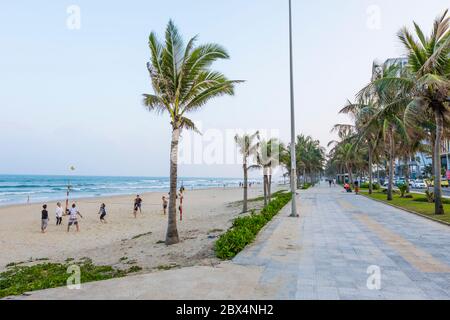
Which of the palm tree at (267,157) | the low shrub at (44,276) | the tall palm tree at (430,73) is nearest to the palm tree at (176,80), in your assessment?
the low shrub at (44,276)

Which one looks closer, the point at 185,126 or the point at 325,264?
the point at 325,264

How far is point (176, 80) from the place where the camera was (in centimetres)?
1074

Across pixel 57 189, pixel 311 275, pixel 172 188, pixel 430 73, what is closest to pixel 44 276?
pixel 172 188

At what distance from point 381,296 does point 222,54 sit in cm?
907

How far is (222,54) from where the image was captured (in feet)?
35.7

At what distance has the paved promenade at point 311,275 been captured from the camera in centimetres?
478

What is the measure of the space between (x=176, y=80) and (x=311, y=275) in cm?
800

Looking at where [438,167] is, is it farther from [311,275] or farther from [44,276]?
[44,276]

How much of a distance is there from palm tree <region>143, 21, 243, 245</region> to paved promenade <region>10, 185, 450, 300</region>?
4057 mm

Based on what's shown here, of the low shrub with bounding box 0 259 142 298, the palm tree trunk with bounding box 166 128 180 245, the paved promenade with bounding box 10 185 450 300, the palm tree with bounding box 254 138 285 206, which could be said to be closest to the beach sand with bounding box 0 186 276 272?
the palm tree trunk with bounding box 166 128 180 245

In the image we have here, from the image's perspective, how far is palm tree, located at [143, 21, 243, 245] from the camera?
10562mm

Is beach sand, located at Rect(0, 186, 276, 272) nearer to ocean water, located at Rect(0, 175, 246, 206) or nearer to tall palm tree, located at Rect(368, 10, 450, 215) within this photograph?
ocean water, located at Rect(0, 175, 246, 206)
